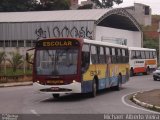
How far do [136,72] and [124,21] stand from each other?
2126 cm

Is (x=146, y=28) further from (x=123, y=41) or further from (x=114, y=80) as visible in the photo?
(x=114, y=80)

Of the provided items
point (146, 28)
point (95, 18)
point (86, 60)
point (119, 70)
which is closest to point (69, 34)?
point (95, 18)

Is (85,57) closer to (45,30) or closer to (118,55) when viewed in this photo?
(118,55)

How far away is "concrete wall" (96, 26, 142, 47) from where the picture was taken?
61.2 meters

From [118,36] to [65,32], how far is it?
12253mm

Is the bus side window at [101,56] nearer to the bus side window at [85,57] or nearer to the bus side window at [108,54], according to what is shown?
the bus side window at [108,54]

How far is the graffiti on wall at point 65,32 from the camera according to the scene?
57625 mm

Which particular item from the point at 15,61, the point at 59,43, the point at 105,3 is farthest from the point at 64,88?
the point at 105,3

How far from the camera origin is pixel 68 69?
72.0 feet

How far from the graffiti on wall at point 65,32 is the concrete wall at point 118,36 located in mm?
2041

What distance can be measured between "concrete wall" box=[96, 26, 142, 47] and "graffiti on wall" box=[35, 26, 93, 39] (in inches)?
80.3

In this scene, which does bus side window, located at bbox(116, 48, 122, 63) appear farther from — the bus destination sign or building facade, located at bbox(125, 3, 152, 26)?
building facade, located at bbox(125, 3, 152, 26)

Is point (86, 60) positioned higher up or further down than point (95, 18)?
further down

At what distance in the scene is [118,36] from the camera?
2714 inches
